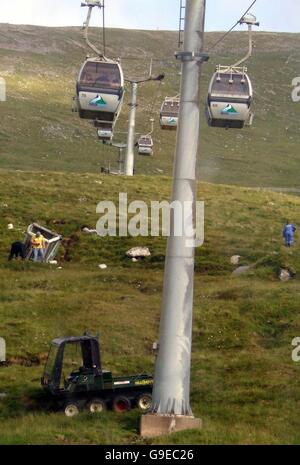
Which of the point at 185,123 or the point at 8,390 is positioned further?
the point at 8,390

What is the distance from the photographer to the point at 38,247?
3656 centimetres

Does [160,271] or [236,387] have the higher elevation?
[160,271]

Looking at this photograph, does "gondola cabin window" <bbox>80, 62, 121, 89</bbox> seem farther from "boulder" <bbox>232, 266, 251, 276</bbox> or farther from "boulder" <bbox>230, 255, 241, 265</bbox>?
"boulder" <bbox>230, 255, 241, 265</bbox>

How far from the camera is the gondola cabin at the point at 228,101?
2398 centimetres

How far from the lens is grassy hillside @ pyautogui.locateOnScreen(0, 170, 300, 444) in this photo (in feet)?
60.1

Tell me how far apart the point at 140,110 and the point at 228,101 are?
347ft

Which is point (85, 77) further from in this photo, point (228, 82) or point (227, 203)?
point (227, 203)

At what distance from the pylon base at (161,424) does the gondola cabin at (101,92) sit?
10184 millimetres


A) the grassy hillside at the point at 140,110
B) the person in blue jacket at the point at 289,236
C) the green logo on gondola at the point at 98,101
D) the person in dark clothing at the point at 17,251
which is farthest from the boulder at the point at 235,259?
the grassy hillside at the point at 140,110

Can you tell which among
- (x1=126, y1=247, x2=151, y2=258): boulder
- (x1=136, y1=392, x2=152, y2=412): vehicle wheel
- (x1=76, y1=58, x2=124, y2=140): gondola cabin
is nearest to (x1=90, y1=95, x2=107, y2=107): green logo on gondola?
(x1=76, y1=58, x2=124, y2=140): gondola cabin

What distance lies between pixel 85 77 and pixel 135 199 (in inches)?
881

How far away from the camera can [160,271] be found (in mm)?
36375

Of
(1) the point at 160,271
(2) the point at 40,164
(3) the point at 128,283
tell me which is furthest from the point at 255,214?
(2) the point at 40,164
